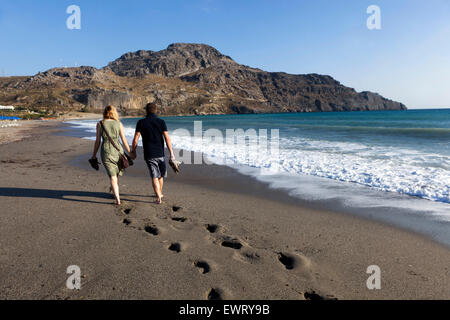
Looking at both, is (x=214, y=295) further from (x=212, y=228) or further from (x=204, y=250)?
(x=212, y=228)

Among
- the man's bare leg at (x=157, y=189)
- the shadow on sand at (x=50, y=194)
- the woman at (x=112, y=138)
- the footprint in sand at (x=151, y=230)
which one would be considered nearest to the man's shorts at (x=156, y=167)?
the man's bare leg at (x=157, y=189)

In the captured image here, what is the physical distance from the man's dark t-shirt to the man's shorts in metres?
0.08

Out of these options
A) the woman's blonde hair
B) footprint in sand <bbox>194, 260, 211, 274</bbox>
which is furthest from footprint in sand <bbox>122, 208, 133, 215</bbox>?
footprint in sand <bbox>194, 260, 211, 274</bbox>

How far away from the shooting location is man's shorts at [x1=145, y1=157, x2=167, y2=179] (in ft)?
16.8

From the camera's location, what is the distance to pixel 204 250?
3332 mm

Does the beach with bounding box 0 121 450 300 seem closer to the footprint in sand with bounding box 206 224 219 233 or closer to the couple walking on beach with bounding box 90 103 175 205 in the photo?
the footprint in sand with bounding box 206 224 219 233

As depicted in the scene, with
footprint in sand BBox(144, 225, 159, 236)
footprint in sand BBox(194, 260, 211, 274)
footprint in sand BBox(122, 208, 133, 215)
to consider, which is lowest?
footprint in sand BBox(194, 260, 211, 274)

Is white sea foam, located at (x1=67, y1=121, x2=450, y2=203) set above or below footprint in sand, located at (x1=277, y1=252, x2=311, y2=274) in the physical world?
above

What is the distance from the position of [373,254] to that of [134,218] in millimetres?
3624

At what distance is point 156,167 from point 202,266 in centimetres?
268

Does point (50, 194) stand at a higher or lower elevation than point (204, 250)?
higher

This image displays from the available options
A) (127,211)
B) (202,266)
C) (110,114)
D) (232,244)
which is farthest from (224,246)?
(110,114)

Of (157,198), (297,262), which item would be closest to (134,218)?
(157,198)

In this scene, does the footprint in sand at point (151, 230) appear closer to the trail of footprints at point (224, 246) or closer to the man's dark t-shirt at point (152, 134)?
the trail of footprints at point (224, 246)
